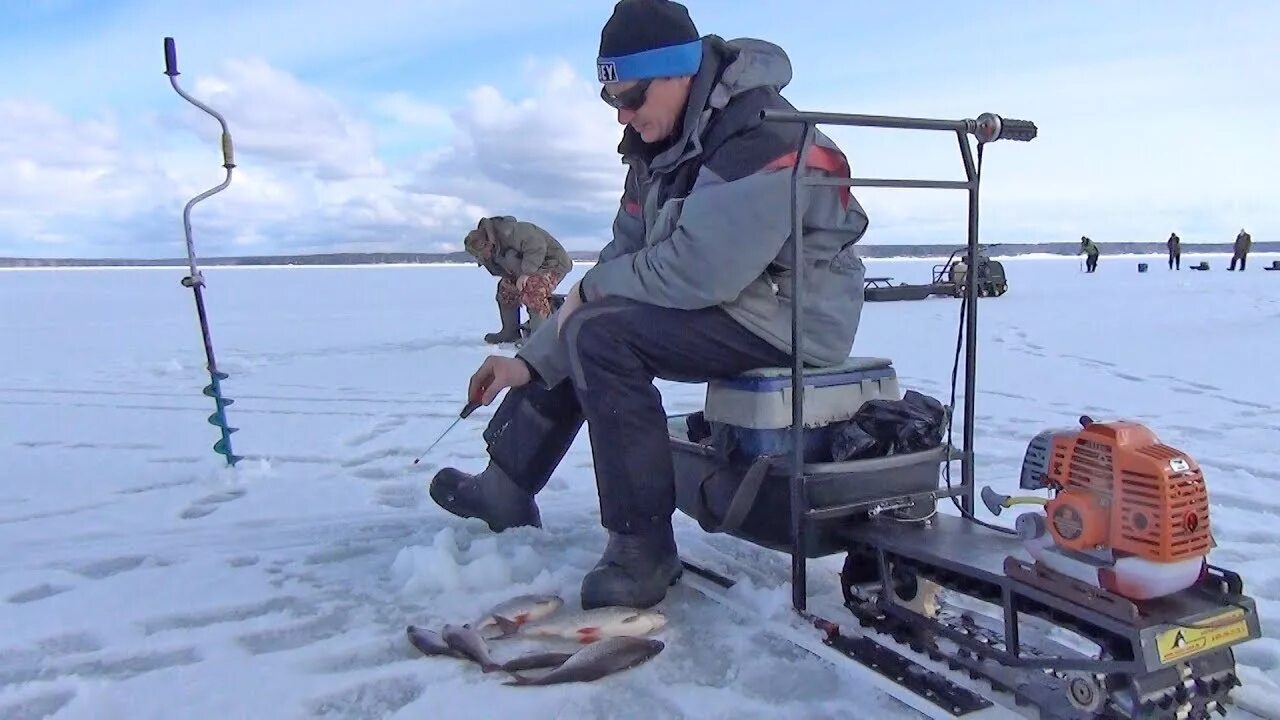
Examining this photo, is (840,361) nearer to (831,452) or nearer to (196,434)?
(831,452)

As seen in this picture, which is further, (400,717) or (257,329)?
(257,329)

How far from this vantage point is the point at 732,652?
228cm

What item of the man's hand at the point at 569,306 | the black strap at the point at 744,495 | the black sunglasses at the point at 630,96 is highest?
the black sunglasses at the point at 630,96

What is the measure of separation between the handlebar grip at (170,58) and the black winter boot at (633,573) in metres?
2.94

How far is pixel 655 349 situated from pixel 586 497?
143 cm

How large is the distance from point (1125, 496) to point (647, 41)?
1530 mm

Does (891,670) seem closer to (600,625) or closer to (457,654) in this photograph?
(600,625)

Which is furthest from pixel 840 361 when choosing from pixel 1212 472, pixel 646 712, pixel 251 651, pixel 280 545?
pixel 1212 472

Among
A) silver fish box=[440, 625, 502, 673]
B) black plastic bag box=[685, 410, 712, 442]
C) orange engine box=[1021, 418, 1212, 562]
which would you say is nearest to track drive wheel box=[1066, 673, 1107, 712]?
orange engine box=[1021, 418, 1212, 562]

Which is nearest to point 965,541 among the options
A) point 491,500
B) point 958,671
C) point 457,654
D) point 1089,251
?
point 958,671

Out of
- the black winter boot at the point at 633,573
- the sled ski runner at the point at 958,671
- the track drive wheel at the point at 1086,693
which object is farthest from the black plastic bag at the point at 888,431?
the track drive wheel at the point at 1086,693

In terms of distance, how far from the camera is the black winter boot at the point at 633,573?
2471 mm

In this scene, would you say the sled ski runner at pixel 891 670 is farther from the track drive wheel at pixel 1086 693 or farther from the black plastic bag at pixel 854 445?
the black plastic bag at pixel 854 445

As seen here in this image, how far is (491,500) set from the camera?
3094 mm
